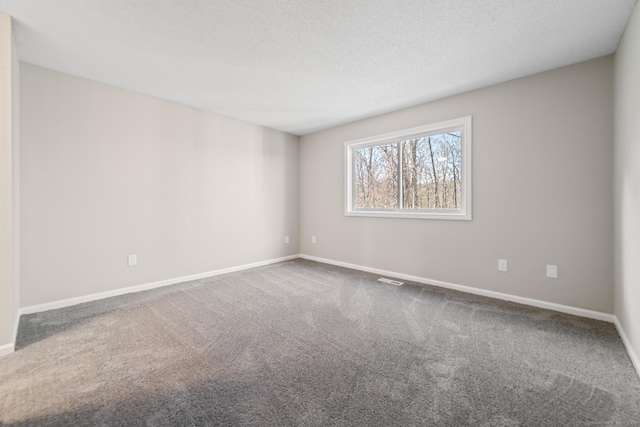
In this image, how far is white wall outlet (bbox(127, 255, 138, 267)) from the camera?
3.14 meters

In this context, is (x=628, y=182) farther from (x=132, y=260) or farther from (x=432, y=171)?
(x=132, y=260)

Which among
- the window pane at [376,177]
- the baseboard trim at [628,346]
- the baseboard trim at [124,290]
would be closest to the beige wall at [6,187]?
the baseboard trim at [124,290]

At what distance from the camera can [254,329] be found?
2.24 metres

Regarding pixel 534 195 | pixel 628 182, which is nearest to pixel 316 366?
pixel 628 182

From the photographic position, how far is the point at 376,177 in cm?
424

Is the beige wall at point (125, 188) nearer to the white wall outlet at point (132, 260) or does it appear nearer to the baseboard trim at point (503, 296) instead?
the white wall outlet at point (132, 260)

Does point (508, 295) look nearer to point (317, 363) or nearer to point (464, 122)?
point (464, 122)

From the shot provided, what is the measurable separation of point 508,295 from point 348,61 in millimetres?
2927

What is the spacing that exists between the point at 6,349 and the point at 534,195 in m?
4.58

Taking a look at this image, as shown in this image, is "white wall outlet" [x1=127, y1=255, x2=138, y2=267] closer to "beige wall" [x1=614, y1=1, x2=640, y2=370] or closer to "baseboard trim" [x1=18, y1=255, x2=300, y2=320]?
"baseboard trim" [x1=18, y1=255, x2=300, y2=320]

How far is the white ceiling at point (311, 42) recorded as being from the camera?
72.2 inches

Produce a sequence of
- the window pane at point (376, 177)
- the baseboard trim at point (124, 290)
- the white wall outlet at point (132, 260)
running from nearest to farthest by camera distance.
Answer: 1. the baseboard trim at point (124, 290)
2. the white wall outlet at point (132, 260)
3. the window pane at point (376, 177)

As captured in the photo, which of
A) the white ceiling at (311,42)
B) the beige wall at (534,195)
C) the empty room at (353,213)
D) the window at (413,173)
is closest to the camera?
the empty room at (353,213)

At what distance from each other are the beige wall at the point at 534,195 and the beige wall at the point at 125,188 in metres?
2.55
